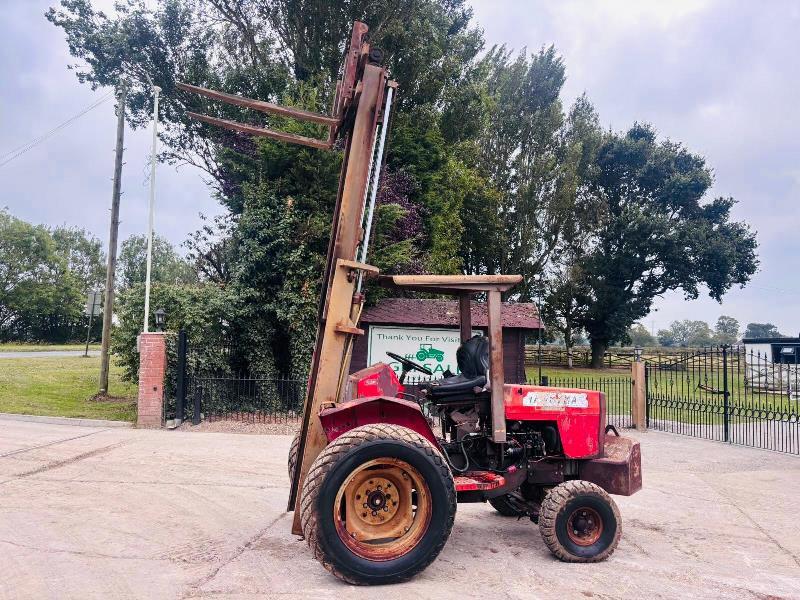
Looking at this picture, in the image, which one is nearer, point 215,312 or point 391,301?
point 215,312

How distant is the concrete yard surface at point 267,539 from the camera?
492cm

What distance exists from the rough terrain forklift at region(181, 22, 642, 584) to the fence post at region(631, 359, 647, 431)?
9.19m

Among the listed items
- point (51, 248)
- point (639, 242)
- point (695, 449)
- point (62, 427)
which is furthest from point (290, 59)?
point (51, 248)

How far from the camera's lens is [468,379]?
5.80m

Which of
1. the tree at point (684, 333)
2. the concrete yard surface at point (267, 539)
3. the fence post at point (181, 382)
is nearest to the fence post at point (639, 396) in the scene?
the concrete yard surface at point (267, 539)

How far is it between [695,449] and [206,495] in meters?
9.76

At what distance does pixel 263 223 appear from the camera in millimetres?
16281

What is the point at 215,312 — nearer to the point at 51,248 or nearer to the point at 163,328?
the point at 163,328

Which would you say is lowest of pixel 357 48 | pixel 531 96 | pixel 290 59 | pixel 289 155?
pixel 357 48

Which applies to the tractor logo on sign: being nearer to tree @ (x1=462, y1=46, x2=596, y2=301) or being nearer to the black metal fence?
the black metal fence

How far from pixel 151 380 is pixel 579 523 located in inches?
414

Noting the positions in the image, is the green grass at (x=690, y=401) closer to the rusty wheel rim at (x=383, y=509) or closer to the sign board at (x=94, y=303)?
the rusty wheel rim at (x=383, y=509)

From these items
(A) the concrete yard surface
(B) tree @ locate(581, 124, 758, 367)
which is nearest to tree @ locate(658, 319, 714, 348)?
(B) tree @ locate(581, 124, 758, 367)

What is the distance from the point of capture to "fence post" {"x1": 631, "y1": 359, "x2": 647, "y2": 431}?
15.2 m
